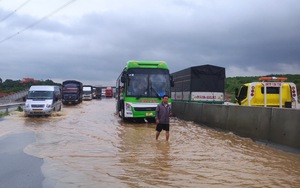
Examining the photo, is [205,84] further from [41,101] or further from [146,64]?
[41,101]

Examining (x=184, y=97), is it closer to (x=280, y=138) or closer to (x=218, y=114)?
(x=218, y=114)

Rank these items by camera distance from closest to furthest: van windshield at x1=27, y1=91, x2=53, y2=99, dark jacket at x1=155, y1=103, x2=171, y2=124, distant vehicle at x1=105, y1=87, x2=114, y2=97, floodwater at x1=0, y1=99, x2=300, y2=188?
floodwater at x1=0, y1=99, x2=300, y2=188, dark jacket at x1=155, y1=103, x2=171, y2=124, van windshield at x1=27, y1=91, x2=53, y2=99, distant vehicle at x1=105, y1=87, x2=114, y2=97

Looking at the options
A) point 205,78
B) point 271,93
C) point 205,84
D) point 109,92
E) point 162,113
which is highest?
point 205,78

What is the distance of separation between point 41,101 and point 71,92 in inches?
900

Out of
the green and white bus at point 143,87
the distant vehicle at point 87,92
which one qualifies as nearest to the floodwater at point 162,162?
the green and white bus at point 143,87

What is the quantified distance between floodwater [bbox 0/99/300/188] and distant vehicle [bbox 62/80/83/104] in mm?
33389

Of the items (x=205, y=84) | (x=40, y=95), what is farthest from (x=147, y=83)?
(x=40, y=95)

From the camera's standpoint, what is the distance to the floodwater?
7.25 metres

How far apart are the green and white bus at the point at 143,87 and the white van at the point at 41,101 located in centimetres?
Answer: 715

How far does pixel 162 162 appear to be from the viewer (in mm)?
9219

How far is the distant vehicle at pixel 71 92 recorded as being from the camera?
47.2 m

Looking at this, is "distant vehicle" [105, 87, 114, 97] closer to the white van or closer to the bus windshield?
the white van

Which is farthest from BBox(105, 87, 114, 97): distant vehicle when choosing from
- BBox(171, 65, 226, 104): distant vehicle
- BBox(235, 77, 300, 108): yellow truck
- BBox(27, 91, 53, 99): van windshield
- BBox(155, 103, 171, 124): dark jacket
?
BBox(155, 103, 171, 124): dark jacket

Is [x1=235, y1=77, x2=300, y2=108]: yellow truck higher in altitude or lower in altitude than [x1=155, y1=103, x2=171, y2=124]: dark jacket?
higher
